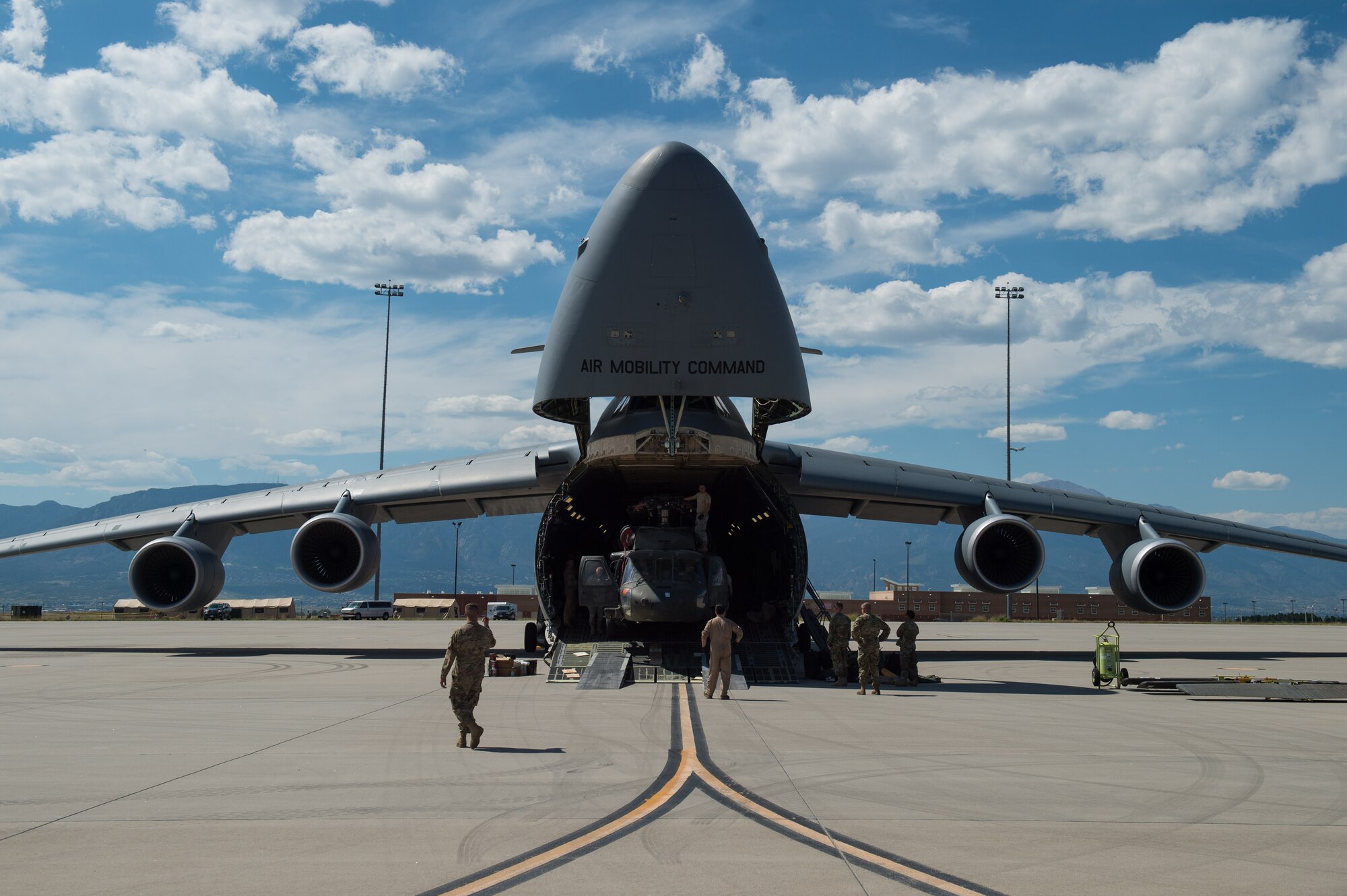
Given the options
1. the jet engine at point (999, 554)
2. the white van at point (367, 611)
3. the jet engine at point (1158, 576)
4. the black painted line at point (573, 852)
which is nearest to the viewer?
the black painted line at point (573, 852)

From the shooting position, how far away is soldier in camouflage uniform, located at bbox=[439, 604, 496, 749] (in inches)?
377

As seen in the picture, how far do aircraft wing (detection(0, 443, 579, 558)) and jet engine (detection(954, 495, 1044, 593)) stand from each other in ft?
24.5

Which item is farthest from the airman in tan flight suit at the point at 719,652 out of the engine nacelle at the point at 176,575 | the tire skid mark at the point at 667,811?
the engine nacelle at the point at 176,575

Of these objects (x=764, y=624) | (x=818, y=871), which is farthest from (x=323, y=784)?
(x=764, y=624)

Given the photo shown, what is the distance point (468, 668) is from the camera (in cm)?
997

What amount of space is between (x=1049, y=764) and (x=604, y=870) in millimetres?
4735

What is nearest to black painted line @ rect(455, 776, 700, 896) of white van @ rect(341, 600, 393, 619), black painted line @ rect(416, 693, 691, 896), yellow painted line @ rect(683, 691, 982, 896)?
black painted line @ rect(416, 693, 691, 896)

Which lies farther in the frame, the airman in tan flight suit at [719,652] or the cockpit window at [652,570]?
the cockpit window at [652,570]

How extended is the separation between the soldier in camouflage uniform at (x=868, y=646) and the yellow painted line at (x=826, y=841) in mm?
7082

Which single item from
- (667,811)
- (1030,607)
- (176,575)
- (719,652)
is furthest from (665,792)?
(1030,607)

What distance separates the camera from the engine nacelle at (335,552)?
1984 cm

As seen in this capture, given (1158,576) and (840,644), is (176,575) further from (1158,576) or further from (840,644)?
(1158,576)

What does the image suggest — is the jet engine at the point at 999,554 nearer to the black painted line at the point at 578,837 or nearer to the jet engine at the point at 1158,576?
the jet engine at the point at 1158,576

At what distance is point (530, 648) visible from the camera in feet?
72.2
